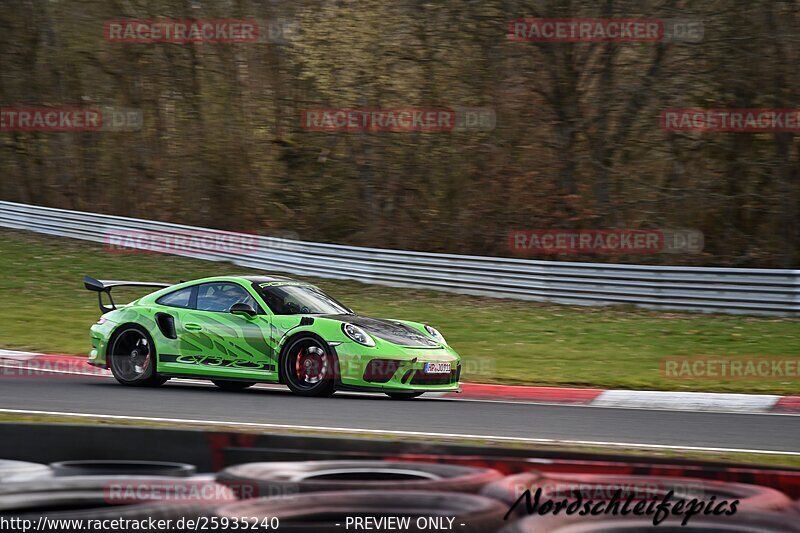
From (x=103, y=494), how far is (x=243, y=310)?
19.2 ft

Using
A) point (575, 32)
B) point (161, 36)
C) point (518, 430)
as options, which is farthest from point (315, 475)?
point (161, 36)

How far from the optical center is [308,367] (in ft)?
34.9

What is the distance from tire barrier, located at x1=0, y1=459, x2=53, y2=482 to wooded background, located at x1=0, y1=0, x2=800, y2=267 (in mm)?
18029

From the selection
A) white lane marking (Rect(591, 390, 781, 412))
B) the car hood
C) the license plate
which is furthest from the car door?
white lane marking (Rect(591, 390, 781, 412))

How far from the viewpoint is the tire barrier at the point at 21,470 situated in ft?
17.0

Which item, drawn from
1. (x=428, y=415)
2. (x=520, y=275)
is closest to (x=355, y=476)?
(x=428, y=415)

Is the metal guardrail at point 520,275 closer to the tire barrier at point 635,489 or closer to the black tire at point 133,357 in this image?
the black tire at point 133,357

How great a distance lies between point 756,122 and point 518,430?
14.8 metres

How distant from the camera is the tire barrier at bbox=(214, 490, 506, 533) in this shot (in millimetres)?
4461

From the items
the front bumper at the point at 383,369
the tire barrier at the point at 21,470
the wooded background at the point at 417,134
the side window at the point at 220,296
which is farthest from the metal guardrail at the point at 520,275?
the tire barrier at the point at 21,470

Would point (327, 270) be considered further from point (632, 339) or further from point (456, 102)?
point (632, 339)

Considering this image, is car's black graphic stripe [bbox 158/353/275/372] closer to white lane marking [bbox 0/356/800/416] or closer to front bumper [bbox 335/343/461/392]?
white lane marking [bbox 0/356/800/416]

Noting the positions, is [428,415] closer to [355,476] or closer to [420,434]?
[420,434]

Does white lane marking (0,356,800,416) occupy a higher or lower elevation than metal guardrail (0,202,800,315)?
lower
